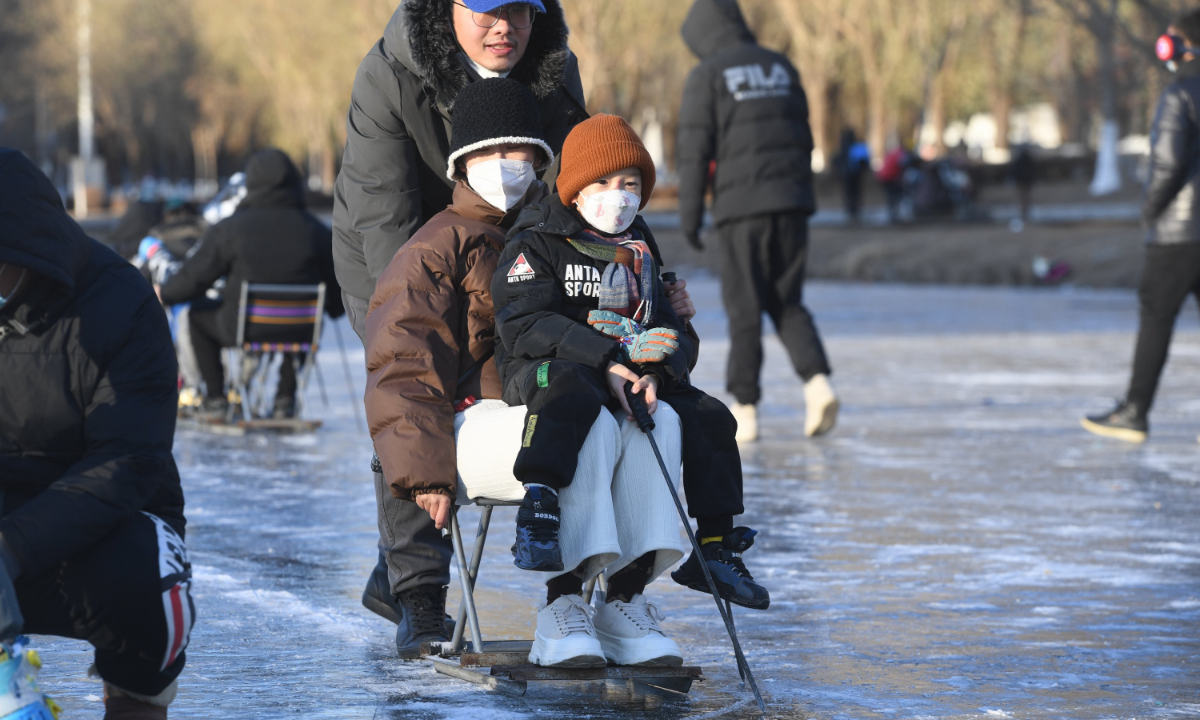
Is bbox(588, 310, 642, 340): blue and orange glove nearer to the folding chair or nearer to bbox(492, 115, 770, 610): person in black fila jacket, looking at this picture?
bbox(492, 115, 770, 610): person in black fila jacket

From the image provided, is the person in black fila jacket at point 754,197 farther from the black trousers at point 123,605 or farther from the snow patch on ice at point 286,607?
the black trousers at point 123,605

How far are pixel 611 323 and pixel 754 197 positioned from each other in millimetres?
4555

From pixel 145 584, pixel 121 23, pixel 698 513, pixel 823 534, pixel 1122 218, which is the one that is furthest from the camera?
pixel 121 23

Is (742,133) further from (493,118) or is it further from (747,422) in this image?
(493,118)

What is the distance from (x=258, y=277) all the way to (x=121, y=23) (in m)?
69.0

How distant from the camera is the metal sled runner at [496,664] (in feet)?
12.1

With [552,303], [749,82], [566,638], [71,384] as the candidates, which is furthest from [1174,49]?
[71,384]

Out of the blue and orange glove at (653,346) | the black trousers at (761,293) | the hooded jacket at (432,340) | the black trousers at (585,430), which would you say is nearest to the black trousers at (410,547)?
the hooded jacket at (432,340)

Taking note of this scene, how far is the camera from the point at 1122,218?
28.1 meters

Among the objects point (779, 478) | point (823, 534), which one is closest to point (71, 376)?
point (823, 534)

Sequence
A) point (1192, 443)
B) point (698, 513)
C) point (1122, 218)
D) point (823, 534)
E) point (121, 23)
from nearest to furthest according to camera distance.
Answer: point (698, 513) → point (823, 534) → point (1192, 443) → point (1122, 218) → point (121, 23)

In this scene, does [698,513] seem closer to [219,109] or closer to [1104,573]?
[1104,573]

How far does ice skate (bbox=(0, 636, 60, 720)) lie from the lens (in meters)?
2.74

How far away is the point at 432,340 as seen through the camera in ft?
12.9
